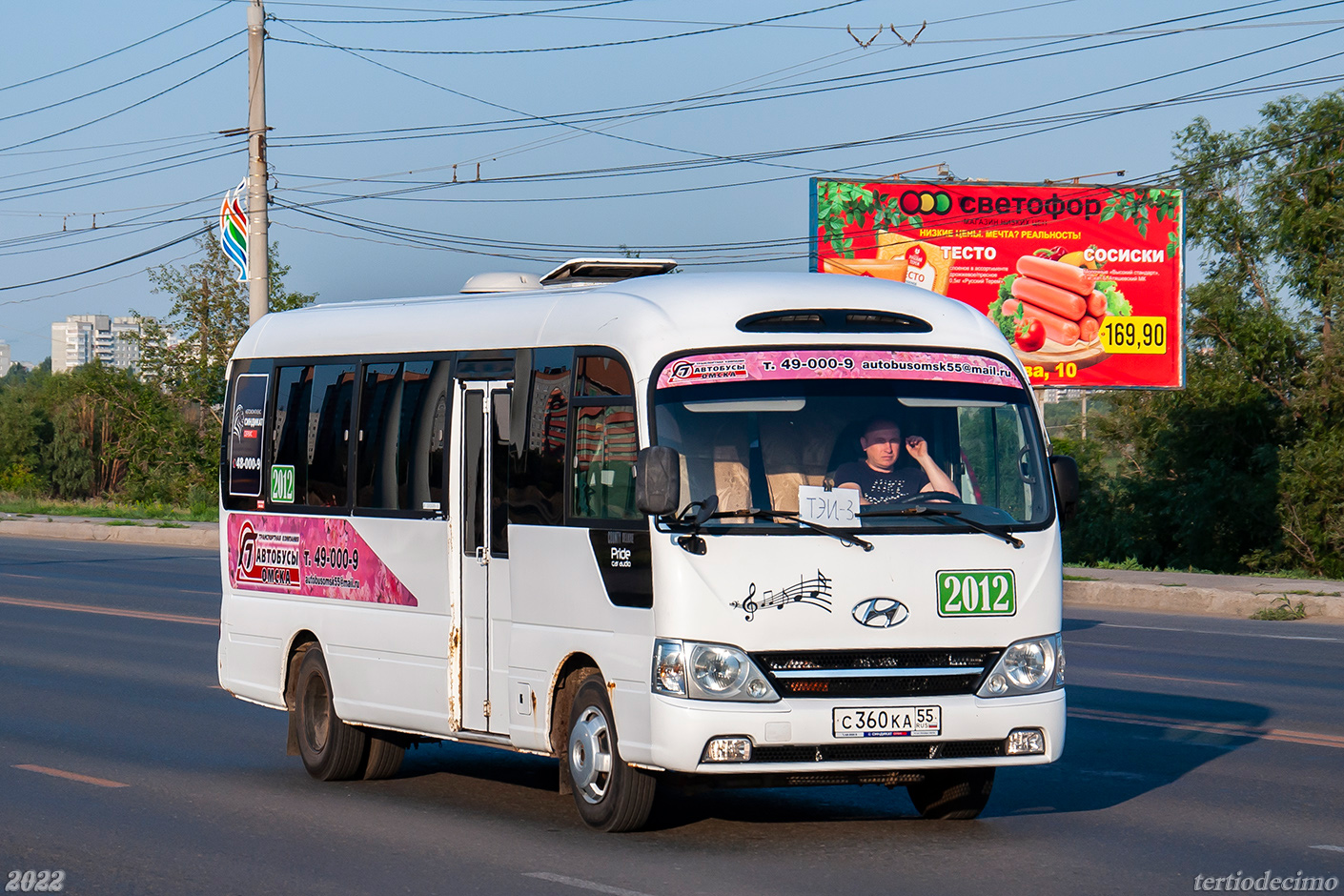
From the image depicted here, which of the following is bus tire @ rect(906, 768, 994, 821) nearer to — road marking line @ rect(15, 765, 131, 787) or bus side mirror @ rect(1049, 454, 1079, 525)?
bus side mirror @ rect(1049, 454, 1079, 525)

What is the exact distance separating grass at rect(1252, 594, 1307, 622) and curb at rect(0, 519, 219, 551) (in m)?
21.8

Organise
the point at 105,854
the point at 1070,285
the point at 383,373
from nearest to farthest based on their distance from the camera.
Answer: the point at 105,854
the point at 383,373
the point at 1070,285

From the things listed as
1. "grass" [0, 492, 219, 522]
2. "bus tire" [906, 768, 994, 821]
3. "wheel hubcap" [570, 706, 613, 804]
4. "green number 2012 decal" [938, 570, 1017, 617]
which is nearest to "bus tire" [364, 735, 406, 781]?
"wheel hubcap" [570, 706, 613, 804]

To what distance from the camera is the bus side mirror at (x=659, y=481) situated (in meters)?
7.68

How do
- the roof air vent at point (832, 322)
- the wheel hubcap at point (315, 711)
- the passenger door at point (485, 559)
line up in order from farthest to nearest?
the wheel hubcap at point (315, 711) < the passenger door at point (485, 559) < the roof air vent at point (832, 322)

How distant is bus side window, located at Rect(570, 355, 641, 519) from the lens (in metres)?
8.33

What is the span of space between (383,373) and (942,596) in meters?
3.83

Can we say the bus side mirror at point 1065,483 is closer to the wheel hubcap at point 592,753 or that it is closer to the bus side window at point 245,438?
the wheel hubcap at point 592,753

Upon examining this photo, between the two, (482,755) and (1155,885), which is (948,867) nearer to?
(1155,885)

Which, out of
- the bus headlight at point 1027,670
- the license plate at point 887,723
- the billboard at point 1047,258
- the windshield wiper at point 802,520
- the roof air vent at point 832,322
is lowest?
the license plate at point 887,723

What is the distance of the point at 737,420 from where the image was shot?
816 centimetres

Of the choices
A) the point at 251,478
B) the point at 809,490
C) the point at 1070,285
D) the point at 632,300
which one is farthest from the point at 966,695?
the point at 1070,285

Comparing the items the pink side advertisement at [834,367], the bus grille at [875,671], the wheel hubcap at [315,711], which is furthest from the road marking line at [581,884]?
the wheel hubcap at [315,711]

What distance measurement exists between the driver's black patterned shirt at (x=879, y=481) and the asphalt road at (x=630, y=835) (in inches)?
60.3
